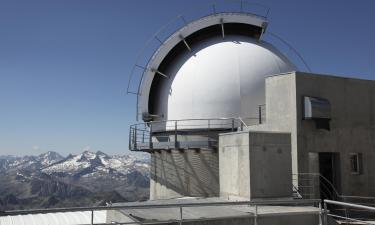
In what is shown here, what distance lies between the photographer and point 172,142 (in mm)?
20516

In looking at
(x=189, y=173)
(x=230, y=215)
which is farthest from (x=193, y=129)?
(x=230, y=215)

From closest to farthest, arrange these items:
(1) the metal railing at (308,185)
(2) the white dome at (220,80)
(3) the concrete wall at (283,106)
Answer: (3) the concrete wall at (283,106), (1) the metal railing at (308,185), (2) the white dome at (220,80)

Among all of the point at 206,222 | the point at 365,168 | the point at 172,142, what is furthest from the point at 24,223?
the point at 365,168

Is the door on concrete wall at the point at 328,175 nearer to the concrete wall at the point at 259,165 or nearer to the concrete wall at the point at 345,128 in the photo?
the concrete wall at the point at 345,128

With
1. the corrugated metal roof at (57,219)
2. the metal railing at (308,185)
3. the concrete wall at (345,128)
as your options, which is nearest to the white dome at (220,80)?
the concrete wall at (345,128)

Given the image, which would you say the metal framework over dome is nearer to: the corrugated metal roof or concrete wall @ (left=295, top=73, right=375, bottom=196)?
concrete wall @ (left=295, top=73, right=375, bottom=196)

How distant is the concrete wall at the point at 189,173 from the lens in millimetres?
19750

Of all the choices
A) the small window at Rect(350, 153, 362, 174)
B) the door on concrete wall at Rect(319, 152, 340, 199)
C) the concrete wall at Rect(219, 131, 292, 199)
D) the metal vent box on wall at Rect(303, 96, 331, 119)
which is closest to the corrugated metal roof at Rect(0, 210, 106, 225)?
the concrete wall at Rect(219, 131, 292, 199)

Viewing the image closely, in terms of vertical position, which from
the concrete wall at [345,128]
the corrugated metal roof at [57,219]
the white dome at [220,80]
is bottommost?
the corrugated metal roof at [57,219]

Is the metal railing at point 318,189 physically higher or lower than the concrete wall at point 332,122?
lower

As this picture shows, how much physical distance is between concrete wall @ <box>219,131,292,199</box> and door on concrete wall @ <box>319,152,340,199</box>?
2.68 meters

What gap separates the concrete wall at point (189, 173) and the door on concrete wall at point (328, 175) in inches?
190

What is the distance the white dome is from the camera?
2047 cm

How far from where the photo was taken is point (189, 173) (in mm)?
20156
